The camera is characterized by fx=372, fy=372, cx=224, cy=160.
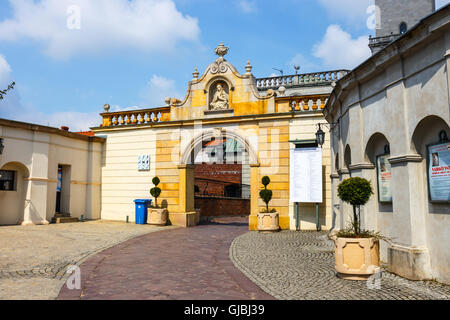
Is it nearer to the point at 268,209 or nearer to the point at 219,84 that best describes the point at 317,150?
the point at 268,209

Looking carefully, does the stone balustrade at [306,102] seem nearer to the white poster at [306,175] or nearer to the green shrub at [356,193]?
the white poster at [306,175]

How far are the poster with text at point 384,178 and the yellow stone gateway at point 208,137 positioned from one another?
21.9 feet

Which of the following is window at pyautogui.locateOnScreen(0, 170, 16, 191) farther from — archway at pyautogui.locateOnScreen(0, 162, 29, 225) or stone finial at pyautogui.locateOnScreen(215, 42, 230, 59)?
stone finial at pyautogui.locateOnScreen(215, 42, 230, 59)

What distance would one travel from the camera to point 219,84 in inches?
696

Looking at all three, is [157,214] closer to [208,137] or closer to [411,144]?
[208,137]

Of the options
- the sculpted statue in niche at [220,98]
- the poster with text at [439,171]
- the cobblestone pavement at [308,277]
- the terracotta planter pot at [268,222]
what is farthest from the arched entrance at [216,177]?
the poster with text at [439,171]

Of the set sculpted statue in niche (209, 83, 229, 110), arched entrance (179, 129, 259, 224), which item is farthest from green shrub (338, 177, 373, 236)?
sculpted statue in niche (209, 83, 229, 110)

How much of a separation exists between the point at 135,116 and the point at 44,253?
1085cm

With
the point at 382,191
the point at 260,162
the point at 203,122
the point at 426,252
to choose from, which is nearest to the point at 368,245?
the point at 426,252

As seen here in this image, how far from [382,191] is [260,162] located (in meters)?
8.23

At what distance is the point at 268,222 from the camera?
15.0m

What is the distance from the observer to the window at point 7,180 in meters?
15.7

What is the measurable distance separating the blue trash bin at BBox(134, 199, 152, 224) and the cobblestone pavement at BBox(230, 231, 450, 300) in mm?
7105

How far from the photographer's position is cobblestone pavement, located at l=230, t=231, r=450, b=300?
583cm
